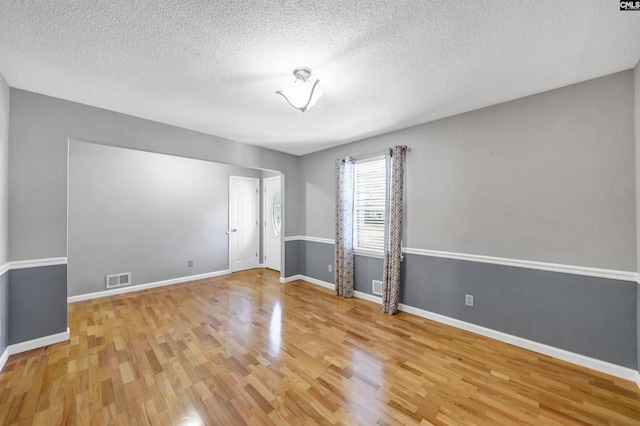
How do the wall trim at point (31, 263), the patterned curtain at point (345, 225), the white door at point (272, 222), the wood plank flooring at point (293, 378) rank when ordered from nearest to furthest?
the wood plank flooring at point (293, 378), the wall trim at point (31, 263), the patterned curtain at point (345, 225), the white door at point (272, 222)

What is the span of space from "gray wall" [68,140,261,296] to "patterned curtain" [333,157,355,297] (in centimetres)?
276

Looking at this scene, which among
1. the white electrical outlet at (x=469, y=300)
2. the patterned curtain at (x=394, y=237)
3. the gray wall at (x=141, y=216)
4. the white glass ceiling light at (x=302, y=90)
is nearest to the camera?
the white glass ceiling light at (x=302, y=90)

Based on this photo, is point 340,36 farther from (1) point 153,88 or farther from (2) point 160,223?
(2) point 160,223

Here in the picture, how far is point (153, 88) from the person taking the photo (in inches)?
94.4

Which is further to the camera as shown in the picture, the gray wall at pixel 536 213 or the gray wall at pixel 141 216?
the gray wall at pixel 141 216

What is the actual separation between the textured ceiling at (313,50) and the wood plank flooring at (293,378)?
2.59 meters

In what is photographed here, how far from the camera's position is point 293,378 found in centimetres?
206

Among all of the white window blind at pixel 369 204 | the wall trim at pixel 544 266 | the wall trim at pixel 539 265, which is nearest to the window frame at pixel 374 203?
the white window blind at pixel 369 204

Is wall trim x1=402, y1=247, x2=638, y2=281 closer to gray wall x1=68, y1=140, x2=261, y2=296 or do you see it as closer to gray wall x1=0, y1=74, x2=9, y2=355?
gray wall x1=68, y1=140, x2=261, y2=296

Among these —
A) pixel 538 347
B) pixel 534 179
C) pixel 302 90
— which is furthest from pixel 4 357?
pixel 534 179

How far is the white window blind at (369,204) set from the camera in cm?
380

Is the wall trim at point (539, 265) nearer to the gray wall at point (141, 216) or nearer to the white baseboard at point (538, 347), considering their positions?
the white baseboard at point (538, 347)

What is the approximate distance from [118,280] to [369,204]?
4.42 metres

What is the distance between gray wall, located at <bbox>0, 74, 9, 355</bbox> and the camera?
221 centimetres
